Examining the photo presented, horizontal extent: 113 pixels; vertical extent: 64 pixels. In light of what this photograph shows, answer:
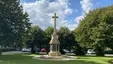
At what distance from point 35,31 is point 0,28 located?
18320 mm

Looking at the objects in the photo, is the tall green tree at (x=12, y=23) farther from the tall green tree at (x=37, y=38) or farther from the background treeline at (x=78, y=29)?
the tall green tree at (x=37, y=38)

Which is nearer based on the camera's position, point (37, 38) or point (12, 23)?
point (12, 23)

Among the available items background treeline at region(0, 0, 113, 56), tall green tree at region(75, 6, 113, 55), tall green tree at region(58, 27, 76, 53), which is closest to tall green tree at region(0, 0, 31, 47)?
background treeline at region(0, 0, 113, 56)

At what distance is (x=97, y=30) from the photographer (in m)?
38.0

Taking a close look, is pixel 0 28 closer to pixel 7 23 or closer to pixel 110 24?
pixel 7 23

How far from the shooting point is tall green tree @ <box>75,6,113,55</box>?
3641 cm

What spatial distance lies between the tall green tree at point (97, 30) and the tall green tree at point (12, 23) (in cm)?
1187

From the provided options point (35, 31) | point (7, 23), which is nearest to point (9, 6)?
point (7, 23)

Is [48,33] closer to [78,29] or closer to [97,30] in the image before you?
[78,29]

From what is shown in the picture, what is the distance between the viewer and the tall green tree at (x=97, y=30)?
36406 millimetres

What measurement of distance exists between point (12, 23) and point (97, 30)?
627 inches

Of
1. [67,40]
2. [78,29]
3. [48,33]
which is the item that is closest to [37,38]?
[48,33]

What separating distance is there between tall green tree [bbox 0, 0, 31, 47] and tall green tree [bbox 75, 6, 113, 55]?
38.9 feet

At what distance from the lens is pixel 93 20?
44.4 m
